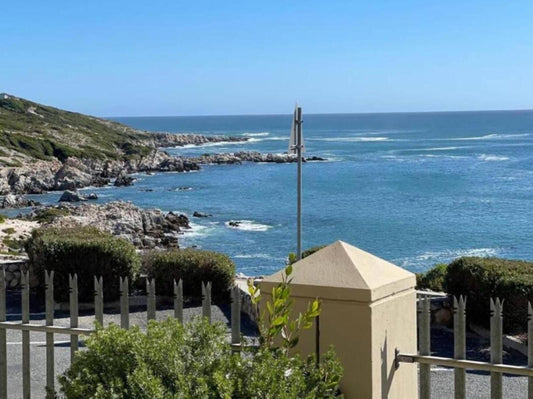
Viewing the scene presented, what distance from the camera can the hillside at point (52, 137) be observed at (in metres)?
85.2

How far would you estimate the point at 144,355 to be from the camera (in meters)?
3.86

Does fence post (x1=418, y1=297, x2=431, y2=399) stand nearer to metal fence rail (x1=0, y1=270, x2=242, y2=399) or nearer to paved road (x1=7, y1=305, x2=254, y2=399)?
metal fence rail (x1=0, y1=270, x2=242, y2=399)

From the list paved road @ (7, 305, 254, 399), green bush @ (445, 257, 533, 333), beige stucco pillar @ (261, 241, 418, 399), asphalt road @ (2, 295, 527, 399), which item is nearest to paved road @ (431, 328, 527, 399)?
asphalt road @ (2, 295, 527, 399)

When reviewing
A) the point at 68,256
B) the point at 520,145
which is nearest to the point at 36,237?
the point at 68,256

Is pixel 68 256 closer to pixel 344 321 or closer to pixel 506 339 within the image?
pixel 506 339

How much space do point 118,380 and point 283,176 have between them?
80.5m

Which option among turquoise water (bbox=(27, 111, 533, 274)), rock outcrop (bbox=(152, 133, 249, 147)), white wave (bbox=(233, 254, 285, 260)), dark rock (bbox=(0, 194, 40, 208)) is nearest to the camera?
white wave (bbox=(233, 254, 285, 260))

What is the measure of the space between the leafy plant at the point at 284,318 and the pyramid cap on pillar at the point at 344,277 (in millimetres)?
84

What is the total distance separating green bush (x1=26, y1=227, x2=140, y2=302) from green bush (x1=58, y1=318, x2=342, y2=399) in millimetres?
9430

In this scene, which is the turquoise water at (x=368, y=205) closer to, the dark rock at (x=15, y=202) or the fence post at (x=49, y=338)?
the dark rock at (x=15, y=202)

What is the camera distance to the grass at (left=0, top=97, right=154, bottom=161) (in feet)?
286

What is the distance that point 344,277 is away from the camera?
4152 millimetres

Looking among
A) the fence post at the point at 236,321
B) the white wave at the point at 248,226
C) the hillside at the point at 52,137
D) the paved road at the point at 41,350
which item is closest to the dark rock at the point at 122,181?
the hillside at the point at 52,137

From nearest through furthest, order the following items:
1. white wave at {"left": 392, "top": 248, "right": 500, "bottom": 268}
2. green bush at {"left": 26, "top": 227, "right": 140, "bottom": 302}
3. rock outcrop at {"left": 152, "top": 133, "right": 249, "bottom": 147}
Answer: green bush at {"left": 26, "top": 227, "right": 140, "bottom": 302} → white wave at {"left": 392, "top": 248, "right": 500, "bottom": 268} → rock outcrop at {"left": 152, "top": 133, "right": 249, "bottom": 147}
